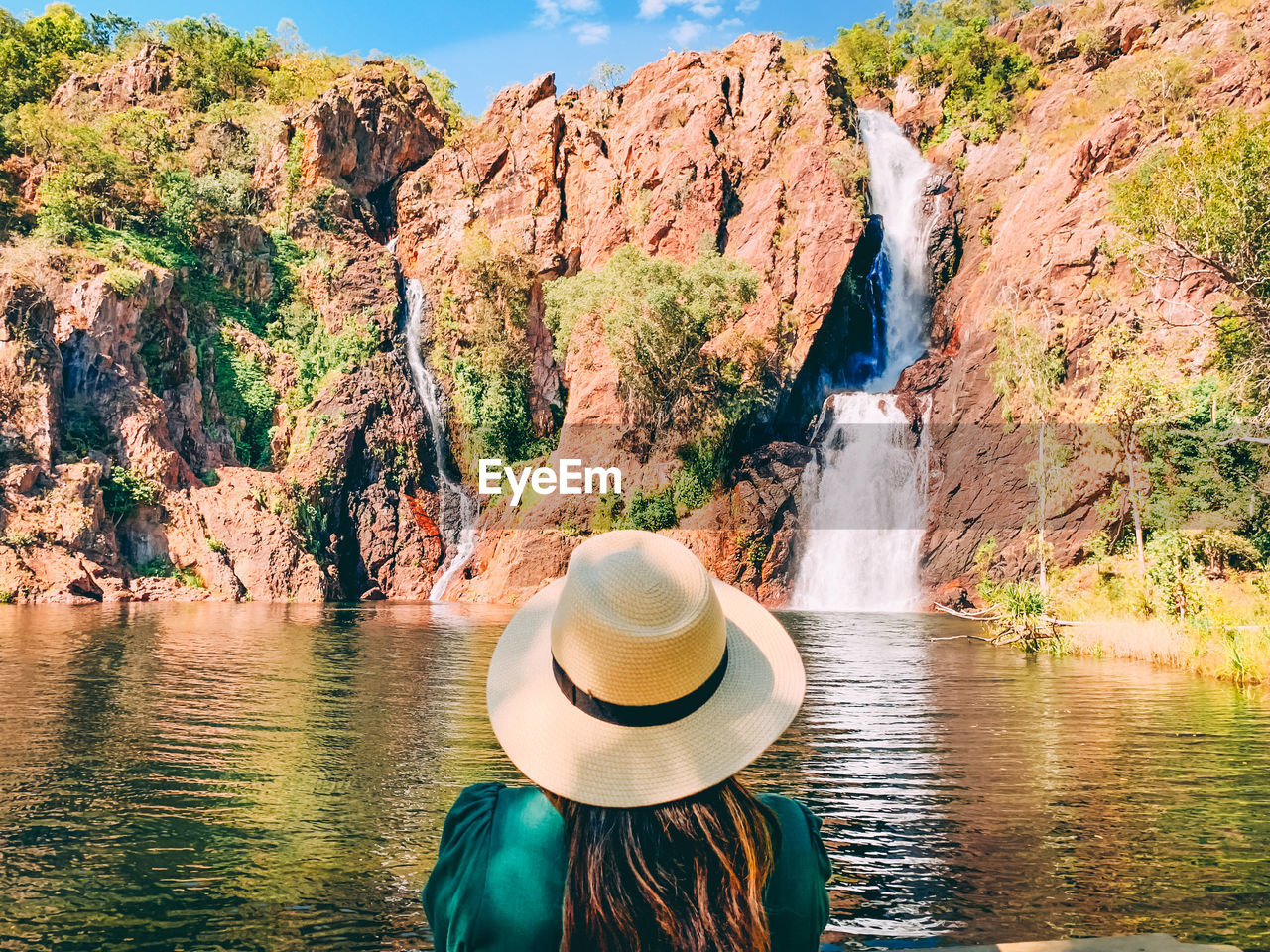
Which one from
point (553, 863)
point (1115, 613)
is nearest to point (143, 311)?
point (1115, 613)

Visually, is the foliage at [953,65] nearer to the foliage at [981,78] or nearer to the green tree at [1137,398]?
the foliage at [981,78]

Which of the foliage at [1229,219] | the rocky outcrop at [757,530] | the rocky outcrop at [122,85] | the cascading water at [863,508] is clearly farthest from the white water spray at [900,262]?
the rocky outcrop at [122,85]

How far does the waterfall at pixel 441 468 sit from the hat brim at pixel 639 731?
113 feet

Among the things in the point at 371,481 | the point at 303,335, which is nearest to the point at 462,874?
the point at 371,481

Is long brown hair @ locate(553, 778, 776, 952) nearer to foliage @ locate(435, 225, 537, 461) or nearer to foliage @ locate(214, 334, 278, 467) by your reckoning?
foliage @ locate(435, 225, 537, 461)

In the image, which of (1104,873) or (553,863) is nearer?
(553,863)

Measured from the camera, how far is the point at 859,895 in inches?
230

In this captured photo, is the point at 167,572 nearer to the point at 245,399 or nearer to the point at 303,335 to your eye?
the point at 245,399

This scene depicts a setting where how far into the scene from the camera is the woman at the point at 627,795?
5.61 ft

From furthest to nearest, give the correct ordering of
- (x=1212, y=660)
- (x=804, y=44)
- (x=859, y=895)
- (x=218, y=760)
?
(x=804, y=44) → (x=1212, y=660) → (x=218, y=760) → (x=859, y=895)

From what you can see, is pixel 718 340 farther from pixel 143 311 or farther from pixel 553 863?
pixel 553 863

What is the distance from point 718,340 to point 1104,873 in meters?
30.6

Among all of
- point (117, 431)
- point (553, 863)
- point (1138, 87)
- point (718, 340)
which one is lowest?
point (553, 863)

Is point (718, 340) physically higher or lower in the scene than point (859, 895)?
higher
